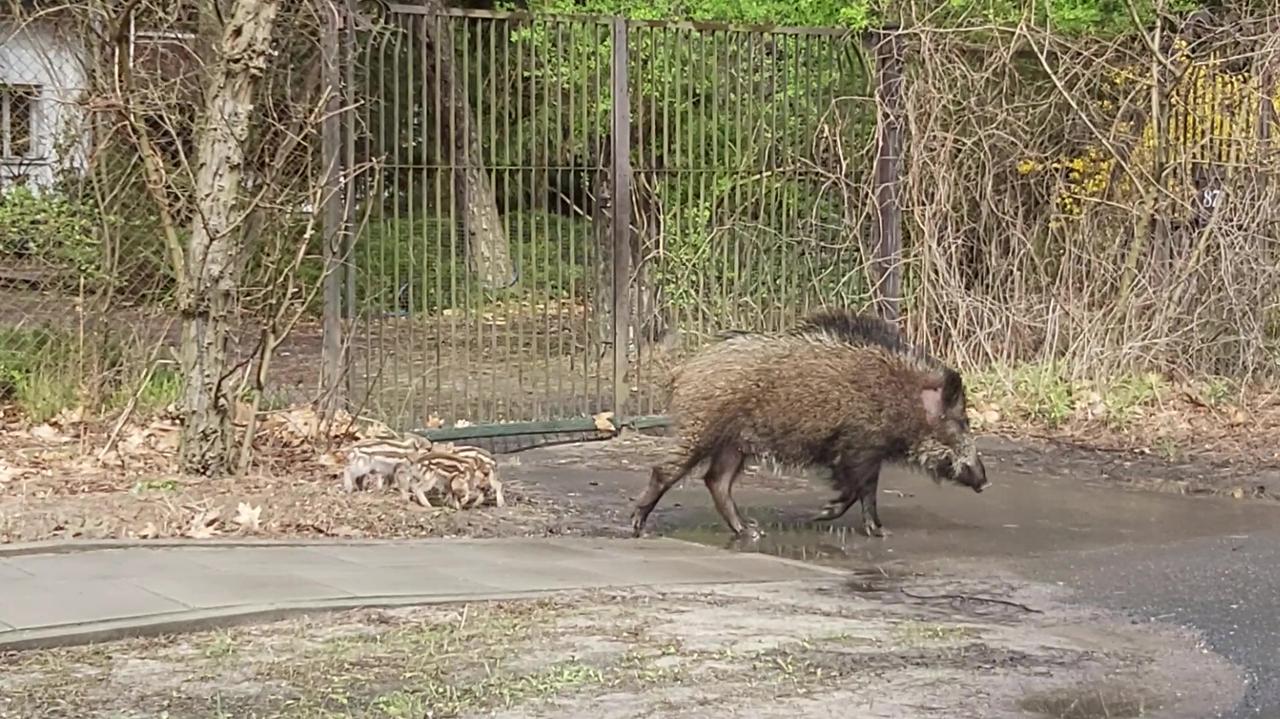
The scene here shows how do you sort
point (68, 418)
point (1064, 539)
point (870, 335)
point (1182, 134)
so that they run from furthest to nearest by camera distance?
point (1182, 134) < point (68, 418) < point (870, 335) < point (1064, 539)

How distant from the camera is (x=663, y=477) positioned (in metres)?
9.70

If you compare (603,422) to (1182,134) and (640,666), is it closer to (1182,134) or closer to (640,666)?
(1182,134)

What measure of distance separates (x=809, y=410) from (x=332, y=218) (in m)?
4.00

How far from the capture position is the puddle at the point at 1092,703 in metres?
5.91

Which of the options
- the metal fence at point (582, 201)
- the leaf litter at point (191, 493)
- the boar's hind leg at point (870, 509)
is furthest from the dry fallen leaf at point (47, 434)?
the boar's hind leg at point (870, 509)

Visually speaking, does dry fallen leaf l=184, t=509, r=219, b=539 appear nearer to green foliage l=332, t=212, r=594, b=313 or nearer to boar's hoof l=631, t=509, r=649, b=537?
boar's hoof l=631, t=509, r=649, b=537

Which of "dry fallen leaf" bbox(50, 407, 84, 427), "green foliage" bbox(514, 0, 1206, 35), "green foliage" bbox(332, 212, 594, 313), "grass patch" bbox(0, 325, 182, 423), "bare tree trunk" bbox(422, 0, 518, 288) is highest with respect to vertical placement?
"green foliage" bbox(514, 0, 1206, 35)

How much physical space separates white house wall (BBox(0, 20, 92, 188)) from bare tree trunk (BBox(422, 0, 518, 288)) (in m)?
2.48

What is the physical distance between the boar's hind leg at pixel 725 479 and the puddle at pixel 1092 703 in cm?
372

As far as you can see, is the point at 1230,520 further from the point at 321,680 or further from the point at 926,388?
the point at 321,680

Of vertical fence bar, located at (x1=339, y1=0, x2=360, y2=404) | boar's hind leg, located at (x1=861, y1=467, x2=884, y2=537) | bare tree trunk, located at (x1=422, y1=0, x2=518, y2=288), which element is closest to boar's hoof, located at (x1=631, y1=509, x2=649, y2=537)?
boar's hind leg, located at (x1=861, y1=467, x2=884, y2=537)

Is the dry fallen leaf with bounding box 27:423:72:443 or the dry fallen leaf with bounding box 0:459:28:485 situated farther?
the dry fallen leaf with bounding box 27:423:72:443

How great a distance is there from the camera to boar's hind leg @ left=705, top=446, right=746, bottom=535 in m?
9.78

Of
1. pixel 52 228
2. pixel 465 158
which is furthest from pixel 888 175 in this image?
pixel 52 228
